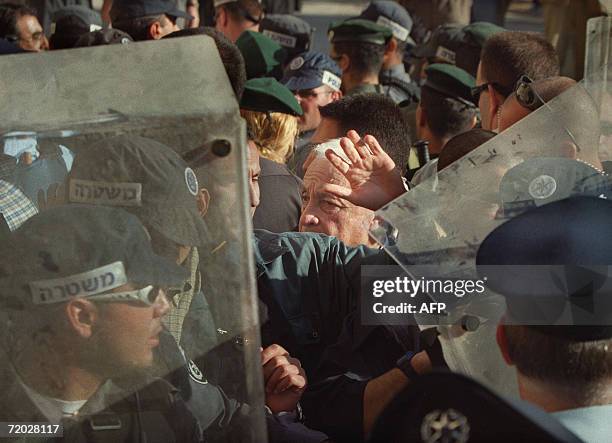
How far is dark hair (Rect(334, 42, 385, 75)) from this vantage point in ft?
19.9

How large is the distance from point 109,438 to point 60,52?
0.65 metres

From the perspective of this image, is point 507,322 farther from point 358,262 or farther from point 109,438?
point 358,262

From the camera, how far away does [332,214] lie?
2965 millimetres

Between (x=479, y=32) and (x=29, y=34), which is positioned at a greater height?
A: (x=479, y=32)

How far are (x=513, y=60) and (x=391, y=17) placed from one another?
3.01 meters

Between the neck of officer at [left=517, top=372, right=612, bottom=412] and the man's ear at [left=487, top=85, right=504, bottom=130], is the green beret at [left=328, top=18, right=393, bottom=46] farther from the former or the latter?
the neck of officer at [left=517, top=372, right=612, bottom=412]

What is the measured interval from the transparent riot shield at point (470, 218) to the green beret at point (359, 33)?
4.19 m

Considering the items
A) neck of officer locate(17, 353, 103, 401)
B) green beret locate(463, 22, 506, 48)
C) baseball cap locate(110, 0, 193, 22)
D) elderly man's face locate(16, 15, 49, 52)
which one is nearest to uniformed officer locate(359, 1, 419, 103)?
green beret locate(463, 22, 506, 48)

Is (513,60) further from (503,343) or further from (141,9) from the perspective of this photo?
(503,343)

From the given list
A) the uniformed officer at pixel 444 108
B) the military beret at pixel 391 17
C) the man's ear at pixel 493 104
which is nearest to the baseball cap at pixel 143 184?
the man's ear at pixel 493 104

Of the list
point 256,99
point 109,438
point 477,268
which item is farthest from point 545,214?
point 256,99

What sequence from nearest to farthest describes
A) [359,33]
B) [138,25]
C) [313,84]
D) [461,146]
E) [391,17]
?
[461,146], [313,84], [138,25], [359,33], [391,17]

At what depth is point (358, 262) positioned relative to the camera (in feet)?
8.68

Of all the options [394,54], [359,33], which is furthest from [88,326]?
[394,54]
